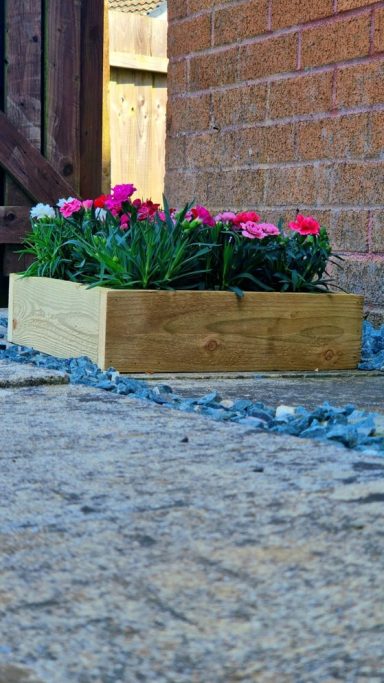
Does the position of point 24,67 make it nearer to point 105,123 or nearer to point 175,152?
point 105,123

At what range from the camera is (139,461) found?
1802 millimetres

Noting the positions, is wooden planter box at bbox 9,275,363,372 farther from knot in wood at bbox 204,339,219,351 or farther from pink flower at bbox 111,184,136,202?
pink flower at bbox 111,184,136,202

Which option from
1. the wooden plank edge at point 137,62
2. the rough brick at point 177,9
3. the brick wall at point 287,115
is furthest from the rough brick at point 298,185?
the wooden plank edge at point 137,62

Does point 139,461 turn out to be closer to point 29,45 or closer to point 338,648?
point 338,648

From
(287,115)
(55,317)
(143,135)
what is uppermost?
(143,135)

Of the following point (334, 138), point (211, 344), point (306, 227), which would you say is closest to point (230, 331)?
point (211, 344)

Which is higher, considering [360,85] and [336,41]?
[336,41]

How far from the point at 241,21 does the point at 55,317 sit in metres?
2.11

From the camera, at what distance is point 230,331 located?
3150 mm

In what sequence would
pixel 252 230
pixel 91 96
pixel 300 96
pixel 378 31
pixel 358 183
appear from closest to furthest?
1. pixel 252 230
2. pixel 378 31
3. pixel 358 183
4. pixel 300 96
5. pixel 91 96

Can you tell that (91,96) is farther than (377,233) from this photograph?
Yes

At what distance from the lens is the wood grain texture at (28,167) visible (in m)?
5.80

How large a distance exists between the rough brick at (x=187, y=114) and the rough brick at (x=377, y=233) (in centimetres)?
141

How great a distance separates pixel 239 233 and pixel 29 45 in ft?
9.87
